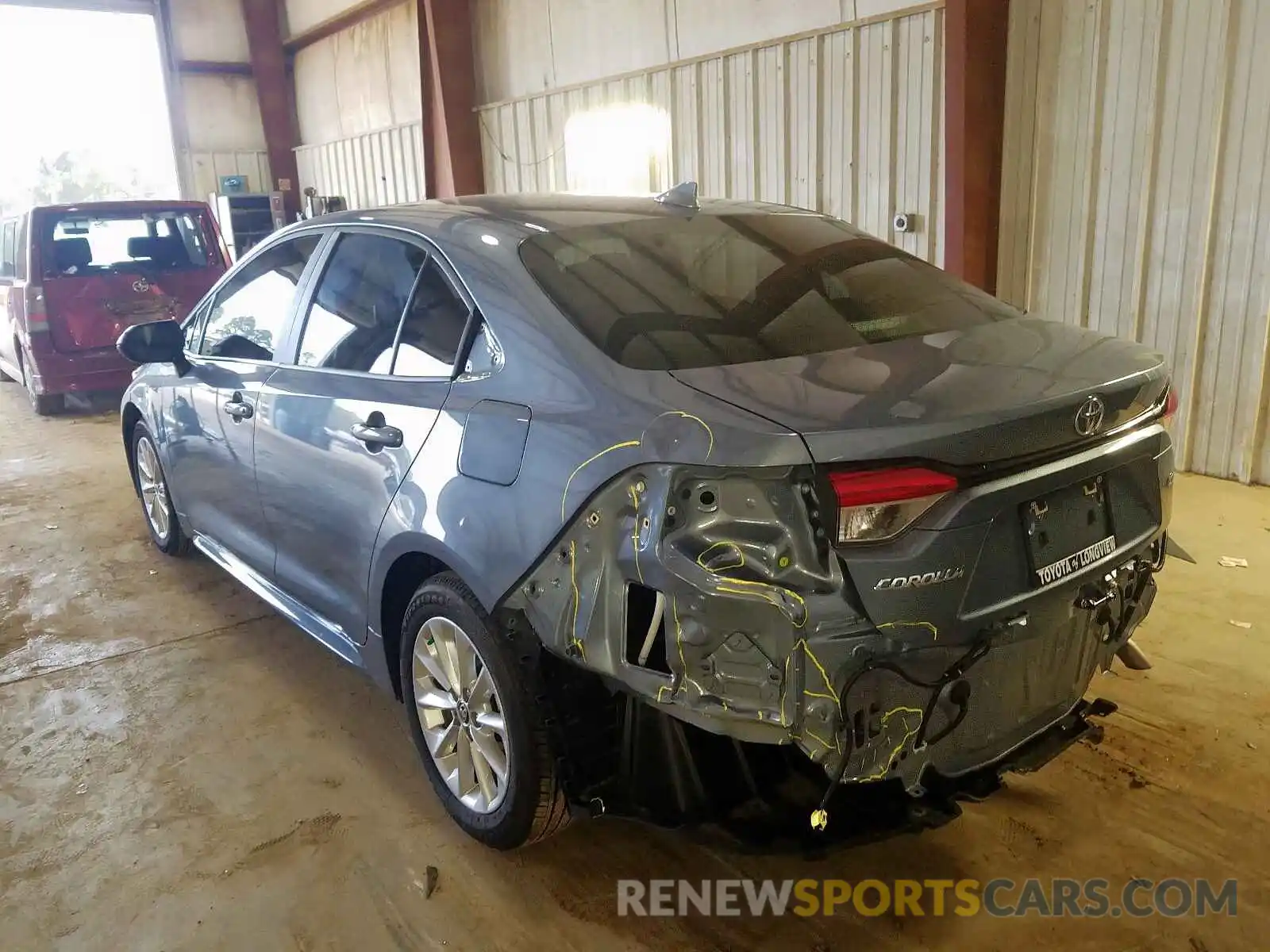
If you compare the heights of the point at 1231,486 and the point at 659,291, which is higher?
the point at 659,291

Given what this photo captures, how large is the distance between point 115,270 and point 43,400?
143cm

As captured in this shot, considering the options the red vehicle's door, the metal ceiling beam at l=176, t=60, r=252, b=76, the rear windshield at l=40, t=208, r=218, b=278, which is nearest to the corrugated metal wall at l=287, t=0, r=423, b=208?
the metal ceiling beam at l=176, t=60, r=252, b=76

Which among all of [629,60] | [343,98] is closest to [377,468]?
[629,60]

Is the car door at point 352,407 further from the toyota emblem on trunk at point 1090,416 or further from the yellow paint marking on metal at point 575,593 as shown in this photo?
the toyota emblem on trunk at point 1090,416

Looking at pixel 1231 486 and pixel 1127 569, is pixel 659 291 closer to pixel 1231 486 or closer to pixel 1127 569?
pixel 1127 569

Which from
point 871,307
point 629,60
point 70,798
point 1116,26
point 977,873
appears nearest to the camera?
point 977,873

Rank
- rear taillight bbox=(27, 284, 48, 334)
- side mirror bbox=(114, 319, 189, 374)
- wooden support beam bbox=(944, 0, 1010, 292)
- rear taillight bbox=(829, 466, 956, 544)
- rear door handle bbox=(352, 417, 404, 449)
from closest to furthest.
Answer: rear taillight bbox=(829, 466, 956, 544) → rear door handle bbox=(352, 417, 404, 449) → side mirror bbox=(114, 319, 189, 374) → wooden support beam bbox=(944, 0, 1010, 292) → rear taillight bbox=(27, 284, 48, 334)

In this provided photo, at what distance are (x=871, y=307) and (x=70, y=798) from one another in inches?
98.2

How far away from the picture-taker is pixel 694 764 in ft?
6.29

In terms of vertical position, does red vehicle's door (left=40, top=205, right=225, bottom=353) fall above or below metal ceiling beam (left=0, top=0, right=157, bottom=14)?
below

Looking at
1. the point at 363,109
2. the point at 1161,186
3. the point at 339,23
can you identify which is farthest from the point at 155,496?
the point at 339,23

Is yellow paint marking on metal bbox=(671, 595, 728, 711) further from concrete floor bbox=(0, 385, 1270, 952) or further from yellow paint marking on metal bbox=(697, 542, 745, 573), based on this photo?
concrete floor bbox=(0, 385, 1270, 952)

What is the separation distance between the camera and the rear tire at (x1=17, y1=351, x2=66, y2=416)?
8250 millimetres

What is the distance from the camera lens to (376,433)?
7.80 ft
